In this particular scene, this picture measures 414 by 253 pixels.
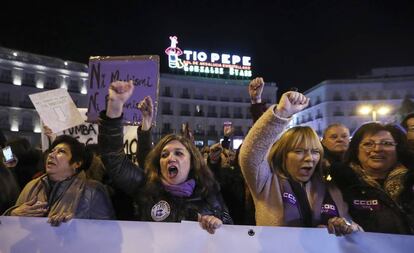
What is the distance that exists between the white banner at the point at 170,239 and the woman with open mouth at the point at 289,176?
134mm

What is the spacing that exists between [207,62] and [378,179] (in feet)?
186

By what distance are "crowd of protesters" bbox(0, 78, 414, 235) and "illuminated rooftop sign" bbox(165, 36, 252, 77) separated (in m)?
55.0

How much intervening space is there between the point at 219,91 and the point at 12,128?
29.3 meters

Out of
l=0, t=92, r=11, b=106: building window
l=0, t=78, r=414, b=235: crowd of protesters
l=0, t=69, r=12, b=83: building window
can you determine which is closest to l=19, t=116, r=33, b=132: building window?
l=0, t=92, r=11, b=106: building window

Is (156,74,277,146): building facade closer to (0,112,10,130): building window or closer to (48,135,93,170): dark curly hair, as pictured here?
(0,112,10,130): building window

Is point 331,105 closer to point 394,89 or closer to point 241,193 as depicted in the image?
point 394,89

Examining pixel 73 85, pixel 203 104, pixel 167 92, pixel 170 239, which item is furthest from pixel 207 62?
pixel 170 239

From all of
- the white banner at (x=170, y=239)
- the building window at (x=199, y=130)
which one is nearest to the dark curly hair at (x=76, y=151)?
the white banner at (x=170, y=239)

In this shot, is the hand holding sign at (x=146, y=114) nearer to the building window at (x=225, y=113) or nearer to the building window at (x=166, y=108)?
the building window at (x=166, y=108)

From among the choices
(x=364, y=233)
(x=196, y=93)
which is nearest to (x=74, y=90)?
(x=196, y=93)

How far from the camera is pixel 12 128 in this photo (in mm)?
44781

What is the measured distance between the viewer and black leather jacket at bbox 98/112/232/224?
2.59 m

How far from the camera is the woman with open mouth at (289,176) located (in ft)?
7.39

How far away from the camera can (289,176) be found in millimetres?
2654
